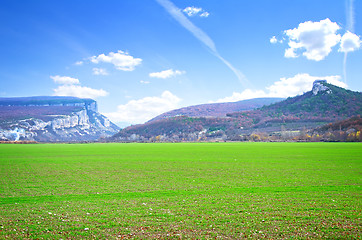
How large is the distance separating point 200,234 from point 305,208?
6.49 metres

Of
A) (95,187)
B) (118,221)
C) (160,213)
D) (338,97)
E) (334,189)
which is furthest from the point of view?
(338,97)

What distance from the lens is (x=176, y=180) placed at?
21672 millimetres

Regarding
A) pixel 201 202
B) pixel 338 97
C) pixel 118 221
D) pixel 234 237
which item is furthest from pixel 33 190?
pixel 338 97

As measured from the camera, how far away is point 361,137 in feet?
355

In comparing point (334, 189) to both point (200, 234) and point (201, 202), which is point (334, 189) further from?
point (200, 234)

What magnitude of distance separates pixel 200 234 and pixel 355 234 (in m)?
5.92

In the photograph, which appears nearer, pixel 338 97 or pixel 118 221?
pixel 118 221

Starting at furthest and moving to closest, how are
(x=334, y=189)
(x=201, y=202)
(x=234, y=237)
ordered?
1. (x=334, y=189)
2. (x=201, y=202)
3. (x=234, y=237)

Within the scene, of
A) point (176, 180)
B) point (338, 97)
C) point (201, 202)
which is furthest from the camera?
point (338, 97)

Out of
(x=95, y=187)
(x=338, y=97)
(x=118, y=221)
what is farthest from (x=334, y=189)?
(x=338, y=97)

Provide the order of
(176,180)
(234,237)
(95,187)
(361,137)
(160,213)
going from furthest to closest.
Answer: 1. (361,137)
2. (176,180)
3. (95,187)
4. (160,213)
5. (234,237)

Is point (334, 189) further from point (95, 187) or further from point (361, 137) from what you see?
point (361, 137)

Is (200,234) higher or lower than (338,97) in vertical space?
lower

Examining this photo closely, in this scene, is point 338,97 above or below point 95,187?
above
